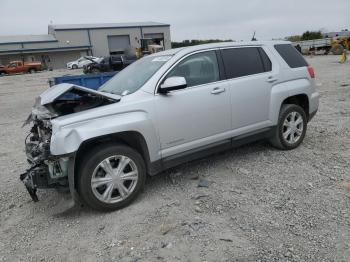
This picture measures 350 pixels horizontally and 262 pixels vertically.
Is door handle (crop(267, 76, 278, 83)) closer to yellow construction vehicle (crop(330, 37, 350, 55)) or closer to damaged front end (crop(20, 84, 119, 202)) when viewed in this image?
damaged front end (crop(20, 84, 119, 202))

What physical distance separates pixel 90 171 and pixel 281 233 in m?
2.08

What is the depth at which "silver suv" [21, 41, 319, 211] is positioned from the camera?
11.6 ft

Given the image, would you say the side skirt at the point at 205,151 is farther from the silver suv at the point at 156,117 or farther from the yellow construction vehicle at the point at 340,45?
the yellow construction vehicle at the point at 340,45

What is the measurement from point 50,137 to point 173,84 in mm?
1527

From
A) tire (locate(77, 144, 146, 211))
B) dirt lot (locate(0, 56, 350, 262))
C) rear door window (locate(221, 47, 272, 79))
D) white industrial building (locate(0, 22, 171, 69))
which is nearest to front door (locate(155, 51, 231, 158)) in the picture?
rear door window (locate(221, 47, 272, 79))

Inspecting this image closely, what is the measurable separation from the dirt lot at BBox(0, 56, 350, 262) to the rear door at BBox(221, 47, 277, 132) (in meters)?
0.70

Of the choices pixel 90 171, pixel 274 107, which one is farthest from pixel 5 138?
pixel 274 107

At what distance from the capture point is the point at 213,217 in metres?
3.50

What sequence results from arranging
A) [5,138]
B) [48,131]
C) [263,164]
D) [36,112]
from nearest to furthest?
[48,131]
[36,112]
[263,164]
[5,138]

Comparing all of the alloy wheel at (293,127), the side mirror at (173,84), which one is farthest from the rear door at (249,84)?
the side mirror at (173,84)

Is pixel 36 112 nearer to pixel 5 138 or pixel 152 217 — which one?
pixel 152 217

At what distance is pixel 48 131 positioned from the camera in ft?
12.2

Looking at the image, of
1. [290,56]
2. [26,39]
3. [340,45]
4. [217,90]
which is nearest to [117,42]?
[26,39]

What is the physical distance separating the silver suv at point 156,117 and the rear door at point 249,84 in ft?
0.05
